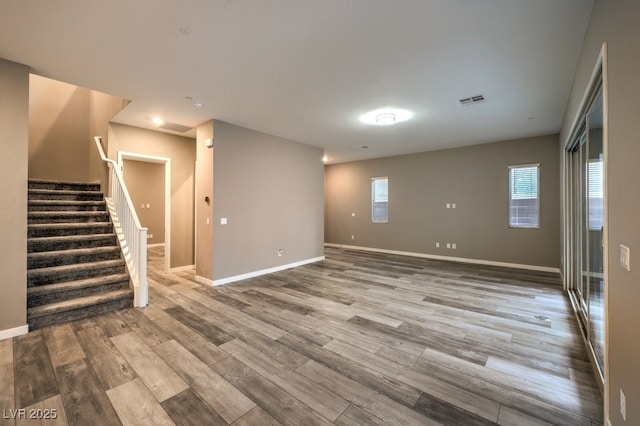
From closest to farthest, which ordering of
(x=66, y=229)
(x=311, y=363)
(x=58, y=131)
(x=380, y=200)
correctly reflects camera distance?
1. (x=311, y=363)
2. (x=66, y=229)
3. (x=58, y=131)
4. (x=380, y=200)

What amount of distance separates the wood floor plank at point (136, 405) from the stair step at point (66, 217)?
11.6 ft

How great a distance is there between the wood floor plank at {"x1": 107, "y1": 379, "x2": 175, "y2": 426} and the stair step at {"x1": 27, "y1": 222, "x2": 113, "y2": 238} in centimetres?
313

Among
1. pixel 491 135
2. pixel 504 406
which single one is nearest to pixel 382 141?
pixel 491 135

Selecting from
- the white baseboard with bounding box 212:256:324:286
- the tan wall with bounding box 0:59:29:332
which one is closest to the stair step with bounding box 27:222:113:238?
the tan wall with bounding box 0:59:29:332

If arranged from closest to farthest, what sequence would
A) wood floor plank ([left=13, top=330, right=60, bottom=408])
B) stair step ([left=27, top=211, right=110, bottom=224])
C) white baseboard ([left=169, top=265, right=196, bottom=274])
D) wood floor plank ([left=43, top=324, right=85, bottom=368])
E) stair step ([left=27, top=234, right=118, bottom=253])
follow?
wood floor plank ([left=13, top=330, right=60, bottom=408]) → wood floor plank ([left=43, top=324, right=85, bottom=368]) → stair step ([left=27, top=234, right=118, bottom=253]) → stair step ([left=27, top=211, right=110, bottom=224]) → white baseboard ([left=169, top=265, right=196, bottom=274])

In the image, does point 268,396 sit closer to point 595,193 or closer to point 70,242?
point 595,193

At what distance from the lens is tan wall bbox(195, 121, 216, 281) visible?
4.77 metres

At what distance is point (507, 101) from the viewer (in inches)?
155

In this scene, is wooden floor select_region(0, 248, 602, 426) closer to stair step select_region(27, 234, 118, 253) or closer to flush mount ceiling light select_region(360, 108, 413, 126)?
stair step select_region(27, 234, 118, 253)

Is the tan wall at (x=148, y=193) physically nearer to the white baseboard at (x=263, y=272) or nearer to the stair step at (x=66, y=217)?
the stair step at (x=66, y=217)

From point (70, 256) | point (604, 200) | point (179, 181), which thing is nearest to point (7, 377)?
point (70, 256)

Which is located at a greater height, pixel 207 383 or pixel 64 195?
pixel 64 195

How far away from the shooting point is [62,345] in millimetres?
2668

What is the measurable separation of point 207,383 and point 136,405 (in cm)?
46
